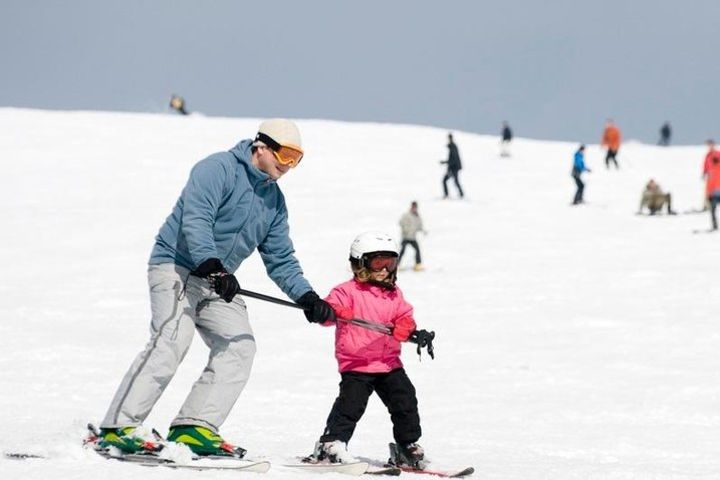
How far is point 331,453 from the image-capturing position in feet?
19.5

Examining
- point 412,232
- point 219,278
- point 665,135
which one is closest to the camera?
point 219,278

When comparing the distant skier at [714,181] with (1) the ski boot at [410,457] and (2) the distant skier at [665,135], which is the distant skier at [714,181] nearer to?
(1) the ski boot at [410,457]

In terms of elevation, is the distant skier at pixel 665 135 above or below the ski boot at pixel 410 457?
above

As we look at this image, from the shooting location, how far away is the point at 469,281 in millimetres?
19047

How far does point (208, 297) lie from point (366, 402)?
0.99 meters

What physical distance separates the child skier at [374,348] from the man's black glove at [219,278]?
0.68 m

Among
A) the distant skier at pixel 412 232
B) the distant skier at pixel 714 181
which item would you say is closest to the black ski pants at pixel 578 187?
the distant skier at pixel 714 181

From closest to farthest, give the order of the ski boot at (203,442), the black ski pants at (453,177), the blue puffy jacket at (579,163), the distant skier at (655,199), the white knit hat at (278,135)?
the ski boot at (203,442) → the white knit hat at (278,135) → the distant skier at (655,199) → the blue puffy jacket at (579,163) → the black ski pants at (453,177)

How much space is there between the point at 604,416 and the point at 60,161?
26216 millimetres

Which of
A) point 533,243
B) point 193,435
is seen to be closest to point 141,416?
point 193,435

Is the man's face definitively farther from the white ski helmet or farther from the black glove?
the black glove

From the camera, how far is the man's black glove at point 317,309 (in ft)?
19.3

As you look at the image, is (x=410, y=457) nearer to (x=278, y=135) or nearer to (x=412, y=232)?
(x=278, y=135)

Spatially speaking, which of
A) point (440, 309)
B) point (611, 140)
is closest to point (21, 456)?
point (440, 309)
